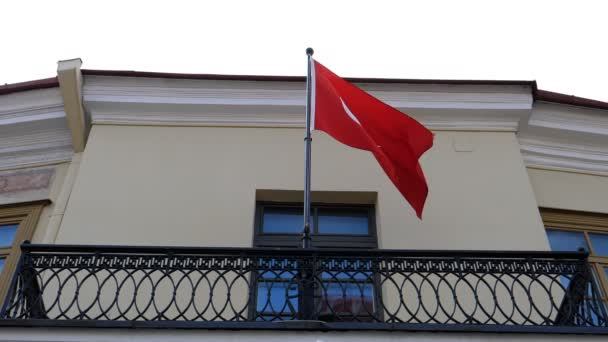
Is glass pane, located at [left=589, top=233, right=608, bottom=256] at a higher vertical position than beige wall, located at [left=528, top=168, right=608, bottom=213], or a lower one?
lower

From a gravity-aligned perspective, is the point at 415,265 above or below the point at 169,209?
below

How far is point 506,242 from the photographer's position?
20.8 feet

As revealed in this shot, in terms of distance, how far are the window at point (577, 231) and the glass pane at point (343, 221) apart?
202cm

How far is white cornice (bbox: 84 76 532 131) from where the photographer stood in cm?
745

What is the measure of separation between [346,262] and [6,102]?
4.84m

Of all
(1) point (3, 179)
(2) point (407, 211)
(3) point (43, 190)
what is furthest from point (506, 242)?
(1) point (3, 179)

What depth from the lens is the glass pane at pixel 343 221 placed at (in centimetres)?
678

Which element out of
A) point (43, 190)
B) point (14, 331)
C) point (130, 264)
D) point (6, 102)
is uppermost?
point (6, 102)

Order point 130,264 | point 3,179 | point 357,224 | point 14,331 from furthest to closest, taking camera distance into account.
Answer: point 3,179, point 357,224, point 130,264, point 14,331

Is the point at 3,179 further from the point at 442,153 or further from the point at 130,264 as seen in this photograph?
the point at 442,153

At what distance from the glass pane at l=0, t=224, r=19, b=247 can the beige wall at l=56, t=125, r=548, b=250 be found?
0.94 meters

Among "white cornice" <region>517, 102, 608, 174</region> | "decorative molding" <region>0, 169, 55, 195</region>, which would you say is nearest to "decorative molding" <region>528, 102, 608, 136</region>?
"white cornice" <region>517, 102, 608, 174</region>

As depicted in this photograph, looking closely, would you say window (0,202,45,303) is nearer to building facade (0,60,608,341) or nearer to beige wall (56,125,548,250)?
building facade (0,60,608,341)

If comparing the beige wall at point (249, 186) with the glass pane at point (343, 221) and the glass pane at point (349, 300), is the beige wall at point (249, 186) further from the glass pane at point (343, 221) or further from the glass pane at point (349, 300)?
the glass pane at point (349, 300)
